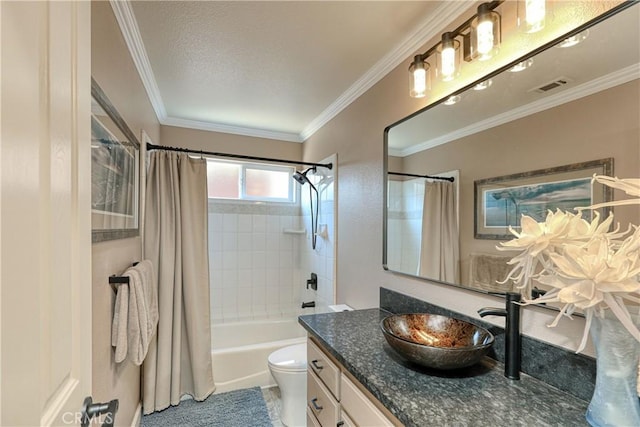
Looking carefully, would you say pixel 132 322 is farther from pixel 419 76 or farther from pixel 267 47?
pixel 419 76

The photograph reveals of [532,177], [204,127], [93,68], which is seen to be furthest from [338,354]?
[204,127]

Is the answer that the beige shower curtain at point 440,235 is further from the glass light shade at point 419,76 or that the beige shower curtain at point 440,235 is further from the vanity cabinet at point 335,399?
the vanity cabinet at point 335,399

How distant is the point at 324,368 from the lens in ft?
4.50

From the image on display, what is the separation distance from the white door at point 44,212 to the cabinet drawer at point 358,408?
0.81 metres

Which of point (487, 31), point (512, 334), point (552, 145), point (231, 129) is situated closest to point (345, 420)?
point (512, 334)

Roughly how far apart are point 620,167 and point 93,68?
1.77 m

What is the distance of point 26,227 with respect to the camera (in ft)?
1.62

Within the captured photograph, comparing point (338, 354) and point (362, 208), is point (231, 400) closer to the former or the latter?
point (338, 354)

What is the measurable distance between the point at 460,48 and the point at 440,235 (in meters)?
0.88

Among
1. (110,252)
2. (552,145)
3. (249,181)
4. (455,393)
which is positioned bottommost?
(455,393)

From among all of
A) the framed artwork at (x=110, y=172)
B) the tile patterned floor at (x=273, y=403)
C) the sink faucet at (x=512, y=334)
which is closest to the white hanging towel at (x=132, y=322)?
the framed artwork at (x=110, y=172)

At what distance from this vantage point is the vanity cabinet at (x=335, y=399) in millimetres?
1010

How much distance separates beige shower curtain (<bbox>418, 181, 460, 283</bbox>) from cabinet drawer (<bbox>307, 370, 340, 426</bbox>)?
73 centimetres

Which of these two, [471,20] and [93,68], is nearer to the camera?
[93,68]
